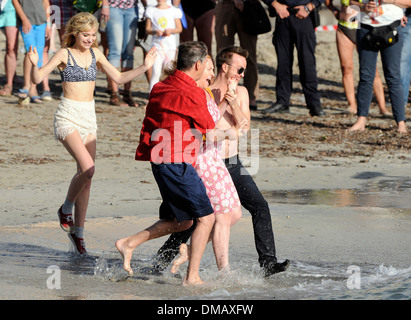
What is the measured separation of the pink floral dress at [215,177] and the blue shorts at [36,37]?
7.25 meters

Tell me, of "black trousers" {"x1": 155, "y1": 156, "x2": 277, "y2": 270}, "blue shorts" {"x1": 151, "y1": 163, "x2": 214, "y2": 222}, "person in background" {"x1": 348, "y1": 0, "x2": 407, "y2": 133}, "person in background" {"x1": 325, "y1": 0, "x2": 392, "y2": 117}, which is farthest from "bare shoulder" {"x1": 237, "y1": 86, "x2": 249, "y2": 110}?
"person in background" {"x1": 325, "y1": 0, "x2": 392, "y2": 117}

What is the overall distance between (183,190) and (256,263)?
1.06 metres

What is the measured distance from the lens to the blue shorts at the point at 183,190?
570 cm

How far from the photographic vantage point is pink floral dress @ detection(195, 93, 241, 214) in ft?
19.5

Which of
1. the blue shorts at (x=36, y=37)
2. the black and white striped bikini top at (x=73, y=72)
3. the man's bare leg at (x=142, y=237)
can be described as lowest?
the blue shorts at (x=36, y=37)

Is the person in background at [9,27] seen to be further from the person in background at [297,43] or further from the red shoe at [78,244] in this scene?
the red shoe at [78,244]

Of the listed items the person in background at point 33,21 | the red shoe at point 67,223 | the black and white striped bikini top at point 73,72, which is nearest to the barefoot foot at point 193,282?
the red shoe at point 67,223

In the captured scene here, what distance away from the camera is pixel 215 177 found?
5965mm

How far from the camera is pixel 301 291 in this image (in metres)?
5.82

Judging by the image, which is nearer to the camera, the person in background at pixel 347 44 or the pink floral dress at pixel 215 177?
the pink floral dress at pixel 215 177

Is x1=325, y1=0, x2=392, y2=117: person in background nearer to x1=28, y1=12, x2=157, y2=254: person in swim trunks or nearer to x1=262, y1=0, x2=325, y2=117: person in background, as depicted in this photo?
x1=262, y1=0, x2=325, y2=117: person in background

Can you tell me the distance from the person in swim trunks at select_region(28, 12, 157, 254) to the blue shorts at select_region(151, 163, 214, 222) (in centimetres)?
106

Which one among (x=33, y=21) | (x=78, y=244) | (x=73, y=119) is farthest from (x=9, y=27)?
(x=78, y=244)
